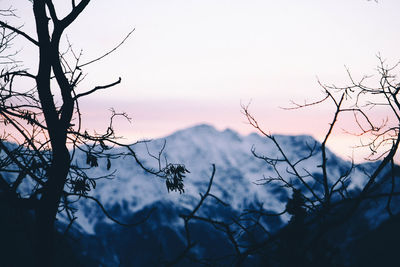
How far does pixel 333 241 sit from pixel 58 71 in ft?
492

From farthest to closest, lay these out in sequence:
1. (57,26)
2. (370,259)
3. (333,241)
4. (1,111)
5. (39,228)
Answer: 1. (333,241)
2. (370,259)
3. (1,111)
4. (57,26)
5. (39,228)

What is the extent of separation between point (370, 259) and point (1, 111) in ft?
448

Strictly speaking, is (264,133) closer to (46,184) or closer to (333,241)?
(46,184)

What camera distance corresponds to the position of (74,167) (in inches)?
216

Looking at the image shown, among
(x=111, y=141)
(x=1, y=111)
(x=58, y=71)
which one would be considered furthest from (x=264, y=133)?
(x=1, y=111)

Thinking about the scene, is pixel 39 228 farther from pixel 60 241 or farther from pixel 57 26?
pixel 57 26

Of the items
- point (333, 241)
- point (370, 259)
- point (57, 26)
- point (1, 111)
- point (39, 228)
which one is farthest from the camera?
point (333, 241)

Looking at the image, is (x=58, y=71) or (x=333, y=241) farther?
(x=333, y=241)

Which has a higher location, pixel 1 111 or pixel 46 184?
pixel 1 111

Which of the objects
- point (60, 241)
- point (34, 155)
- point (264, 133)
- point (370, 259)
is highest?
point (370, 259)

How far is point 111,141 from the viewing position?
17.2 feet

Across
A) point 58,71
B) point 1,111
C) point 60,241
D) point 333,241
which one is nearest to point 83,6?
point 58,71

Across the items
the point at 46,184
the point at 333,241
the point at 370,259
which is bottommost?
the point at 46,184

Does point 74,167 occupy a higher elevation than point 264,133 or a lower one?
higher
